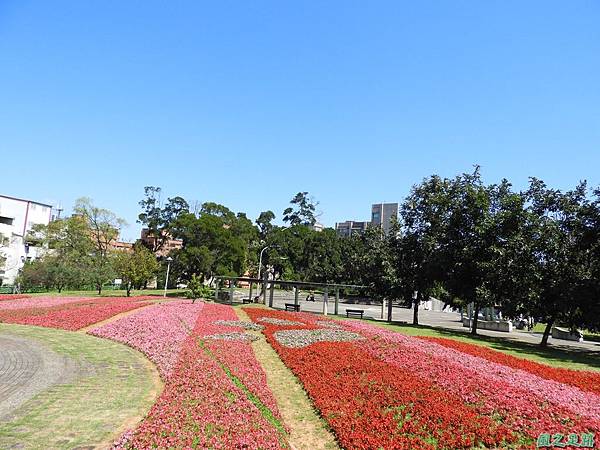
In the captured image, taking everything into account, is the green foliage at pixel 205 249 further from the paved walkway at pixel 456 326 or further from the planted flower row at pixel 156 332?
the planted flower row at pixel 156 332

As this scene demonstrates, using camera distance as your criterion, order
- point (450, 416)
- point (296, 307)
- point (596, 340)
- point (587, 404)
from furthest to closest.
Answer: point (296, 307)
point (596, 340)
point (587, 404)
point (450, 416)

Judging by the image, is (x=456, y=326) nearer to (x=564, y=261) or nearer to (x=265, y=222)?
(x=564, y=261)

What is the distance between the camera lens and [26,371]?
42.9 ft

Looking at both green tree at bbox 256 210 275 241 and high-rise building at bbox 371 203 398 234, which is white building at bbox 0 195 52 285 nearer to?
green tree at bbox 256 210 275 241

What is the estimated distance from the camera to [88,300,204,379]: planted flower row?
15.4m

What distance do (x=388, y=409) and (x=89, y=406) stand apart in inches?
274

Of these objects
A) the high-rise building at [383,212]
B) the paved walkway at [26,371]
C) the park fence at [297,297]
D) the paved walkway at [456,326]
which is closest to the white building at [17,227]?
the park fence at [297,297]

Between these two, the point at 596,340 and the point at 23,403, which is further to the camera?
the point at 596,340

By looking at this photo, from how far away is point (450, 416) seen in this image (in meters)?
9.77

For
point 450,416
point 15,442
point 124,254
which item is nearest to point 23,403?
point 15,442

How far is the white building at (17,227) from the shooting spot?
213 ft

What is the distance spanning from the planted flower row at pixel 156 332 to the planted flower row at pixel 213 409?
24.0 inches

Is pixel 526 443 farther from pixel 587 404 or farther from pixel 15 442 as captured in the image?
pixel 15 442

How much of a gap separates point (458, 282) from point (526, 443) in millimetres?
25660
